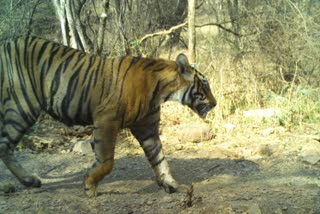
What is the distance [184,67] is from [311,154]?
7.77ft

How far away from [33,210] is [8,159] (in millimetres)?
912

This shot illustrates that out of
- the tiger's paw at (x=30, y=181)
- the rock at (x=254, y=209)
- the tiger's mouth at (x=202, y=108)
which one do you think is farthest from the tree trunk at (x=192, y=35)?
the rock at (x=254, y=209)

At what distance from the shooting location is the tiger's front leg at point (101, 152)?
480 cm

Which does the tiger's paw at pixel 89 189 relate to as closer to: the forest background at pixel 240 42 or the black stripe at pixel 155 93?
the black stripe at pixel 155 93

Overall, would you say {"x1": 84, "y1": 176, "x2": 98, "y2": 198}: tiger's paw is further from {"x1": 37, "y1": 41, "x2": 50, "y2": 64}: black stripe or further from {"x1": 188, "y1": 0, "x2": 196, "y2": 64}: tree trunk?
{"x1": 188, "y1": 0, "x2": 196, "y2": 64}: tree trunk

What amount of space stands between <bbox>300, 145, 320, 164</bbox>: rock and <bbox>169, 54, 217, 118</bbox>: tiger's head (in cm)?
173

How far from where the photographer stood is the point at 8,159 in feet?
16.8

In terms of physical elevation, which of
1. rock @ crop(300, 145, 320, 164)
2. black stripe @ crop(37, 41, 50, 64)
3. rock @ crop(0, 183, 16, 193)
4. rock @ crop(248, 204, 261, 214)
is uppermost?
black stripe @ crop(37, 41, 50, 64)

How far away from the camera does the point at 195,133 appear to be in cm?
747

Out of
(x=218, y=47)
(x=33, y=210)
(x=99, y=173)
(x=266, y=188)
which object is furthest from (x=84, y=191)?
(x=218, y=47)

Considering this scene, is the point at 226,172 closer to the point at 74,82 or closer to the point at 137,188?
the point at 137,188

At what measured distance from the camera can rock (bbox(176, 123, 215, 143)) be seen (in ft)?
24.5

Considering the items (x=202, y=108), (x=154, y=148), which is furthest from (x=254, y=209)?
(x=154, y=148)

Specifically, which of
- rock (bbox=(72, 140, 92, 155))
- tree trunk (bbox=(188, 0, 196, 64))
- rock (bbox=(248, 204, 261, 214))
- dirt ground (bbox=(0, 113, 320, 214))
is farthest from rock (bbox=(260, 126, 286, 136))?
rock (bbox=(248, 204, 261, 214))
